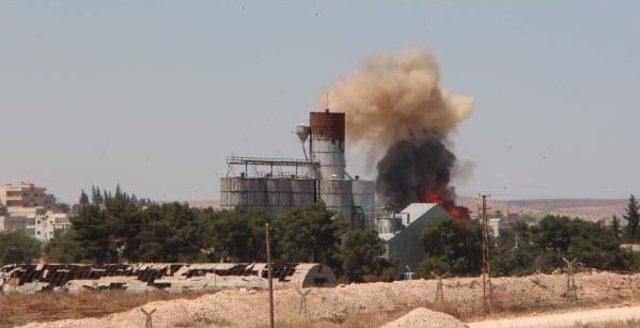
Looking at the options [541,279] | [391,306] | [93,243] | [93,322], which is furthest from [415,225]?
[93,322]

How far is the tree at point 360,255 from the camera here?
104 m

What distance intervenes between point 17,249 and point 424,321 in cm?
13806

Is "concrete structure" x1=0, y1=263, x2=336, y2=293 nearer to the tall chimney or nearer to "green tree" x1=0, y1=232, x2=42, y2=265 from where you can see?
the tall chimney

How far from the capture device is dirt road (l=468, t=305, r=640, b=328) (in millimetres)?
55438

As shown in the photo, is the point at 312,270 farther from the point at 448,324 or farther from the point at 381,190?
the point at 381,190

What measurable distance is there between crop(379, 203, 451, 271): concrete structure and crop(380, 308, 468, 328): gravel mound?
2702 inches

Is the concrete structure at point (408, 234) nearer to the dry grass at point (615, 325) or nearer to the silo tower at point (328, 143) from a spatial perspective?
the silo tower at point (328, 143)

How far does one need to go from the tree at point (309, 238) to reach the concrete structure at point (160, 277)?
2520 cm

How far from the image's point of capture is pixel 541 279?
7756cm

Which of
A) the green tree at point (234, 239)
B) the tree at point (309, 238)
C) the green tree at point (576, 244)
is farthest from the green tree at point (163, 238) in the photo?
the green tree at point (576, 244)

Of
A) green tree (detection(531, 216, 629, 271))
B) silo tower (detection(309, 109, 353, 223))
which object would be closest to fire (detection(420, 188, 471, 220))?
silo tower (detection(309, 109, 353, 223))

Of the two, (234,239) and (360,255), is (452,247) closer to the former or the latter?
(360,255)

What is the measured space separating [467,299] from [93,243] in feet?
148

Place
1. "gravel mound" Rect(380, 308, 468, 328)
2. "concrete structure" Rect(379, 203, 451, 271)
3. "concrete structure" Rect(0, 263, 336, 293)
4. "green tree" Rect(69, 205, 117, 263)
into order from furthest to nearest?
"concrete structure" Rect(379, 203, 451, 271), "green tree" Rect(69, 205, 117, 263), "concrete structure" Rect(0, 263, 336, 293), "gravel mound" Rect(380, 308, 468, 328)
